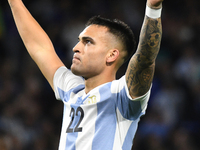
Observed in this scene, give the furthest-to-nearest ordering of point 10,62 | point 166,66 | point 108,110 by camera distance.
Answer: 1. point 10,62
2. point 166,66
3. point 108,110

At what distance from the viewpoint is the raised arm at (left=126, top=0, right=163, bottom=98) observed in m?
1.58

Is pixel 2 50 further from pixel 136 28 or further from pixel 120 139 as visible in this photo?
pixel 120 139

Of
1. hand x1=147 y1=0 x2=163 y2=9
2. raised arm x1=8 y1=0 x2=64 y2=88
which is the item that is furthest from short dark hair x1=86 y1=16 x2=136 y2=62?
hand x1=147 y1=0 x2=163 y2=9

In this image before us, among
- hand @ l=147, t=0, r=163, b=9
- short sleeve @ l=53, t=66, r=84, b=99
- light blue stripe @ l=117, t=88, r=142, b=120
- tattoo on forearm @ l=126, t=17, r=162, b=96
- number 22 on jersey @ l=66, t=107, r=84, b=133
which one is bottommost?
number 22 on jersey @ l=66, t=107, r=84, b=133

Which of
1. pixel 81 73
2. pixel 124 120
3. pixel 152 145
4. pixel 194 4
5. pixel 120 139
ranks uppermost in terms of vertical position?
pixel 194 4

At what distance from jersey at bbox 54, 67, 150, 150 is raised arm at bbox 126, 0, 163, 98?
66 millimetres

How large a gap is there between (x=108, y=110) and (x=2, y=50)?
153 inches

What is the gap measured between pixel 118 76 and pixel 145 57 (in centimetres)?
311

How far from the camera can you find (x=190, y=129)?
4.31m

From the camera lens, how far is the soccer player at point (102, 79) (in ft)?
5.46

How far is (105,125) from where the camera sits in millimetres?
1923

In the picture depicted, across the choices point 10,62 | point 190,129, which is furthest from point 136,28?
point 10,62

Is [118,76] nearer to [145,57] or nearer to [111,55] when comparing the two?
[111,55]

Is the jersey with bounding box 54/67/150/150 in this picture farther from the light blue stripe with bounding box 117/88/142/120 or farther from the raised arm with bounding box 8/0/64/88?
Result: the raised arm with bounding box 8/0/64/88
